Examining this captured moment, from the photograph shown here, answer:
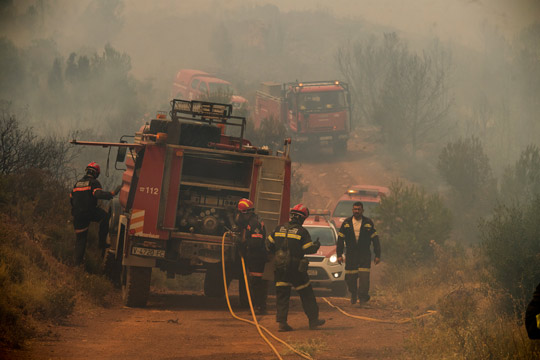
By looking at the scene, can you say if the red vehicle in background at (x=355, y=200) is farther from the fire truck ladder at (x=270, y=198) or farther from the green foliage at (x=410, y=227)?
the fire truck ladder at (x=270, y=198)

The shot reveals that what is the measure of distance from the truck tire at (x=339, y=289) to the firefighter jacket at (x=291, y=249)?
517 centimetres

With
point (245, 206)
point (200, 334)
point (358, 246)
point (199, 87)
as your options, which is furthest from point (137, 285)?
point (199, 87)

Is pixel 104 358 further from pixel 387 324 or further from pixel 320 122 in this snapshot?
pixel 320 122

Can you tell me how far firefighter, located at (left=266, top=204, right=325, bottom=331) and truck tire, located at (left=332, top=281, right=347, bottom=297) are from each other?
16.5ft

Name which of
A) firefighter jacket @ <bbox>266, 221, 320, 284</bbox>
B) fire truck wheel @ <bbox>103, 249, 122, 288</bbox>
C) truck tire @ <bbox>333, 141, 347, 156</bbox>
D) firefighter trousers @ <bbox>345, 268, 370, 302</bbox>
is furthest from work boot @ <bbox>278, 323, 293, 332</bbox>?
truck tire @ <bbox>333, 141, 347, 156</bbox>

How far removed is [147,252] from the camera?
11.4 metres

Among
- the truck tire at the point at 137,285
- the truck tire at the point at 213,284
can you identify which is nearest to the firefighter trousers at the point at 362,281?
the truck tire at the point at 213,284

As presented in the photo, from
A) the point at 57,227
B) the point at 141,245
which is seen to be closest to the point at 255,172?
the point at 141,245

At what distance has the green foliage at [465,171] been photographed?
102 feet

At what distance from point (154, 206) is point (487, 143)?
38.5 metres

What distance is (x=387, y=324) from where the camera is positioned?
441 inches

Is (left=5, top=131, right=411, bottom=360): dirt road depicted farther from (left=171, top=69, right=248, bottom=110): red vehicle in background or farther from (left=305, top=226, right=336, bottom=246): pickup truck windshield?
(left=171, top=69, right=248, bottom=110): red vehicle in background

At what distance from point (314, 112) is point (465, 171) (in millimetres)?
8179

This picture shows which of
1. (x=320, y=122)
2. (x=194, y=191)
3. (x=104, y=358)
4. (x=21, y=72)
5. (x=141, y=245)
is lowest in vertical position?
(x=104, y=358)
